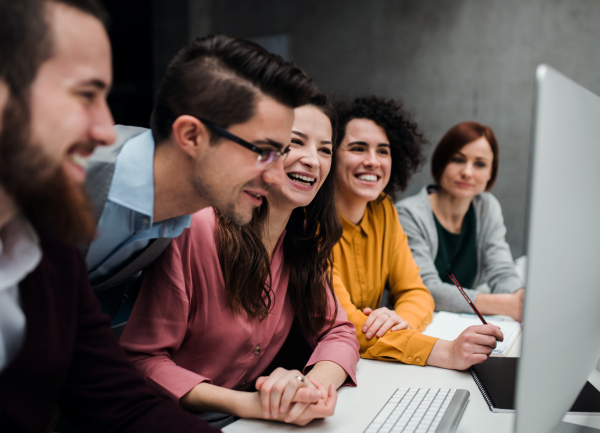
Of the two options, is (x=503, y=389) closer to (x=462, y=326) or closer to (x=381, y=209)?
(x=462, y=326)

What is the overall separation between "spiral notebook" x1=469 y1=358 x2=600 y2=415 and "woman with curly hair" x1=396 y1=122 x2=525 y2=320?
99 centimetres

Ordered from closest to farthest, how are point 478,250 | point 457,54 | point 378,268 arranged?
point 378,268
point 478,250
point 457,54

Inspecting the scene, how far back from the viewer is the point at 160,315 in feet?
3.34

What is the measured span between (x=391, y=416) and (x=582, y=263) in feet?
1.41

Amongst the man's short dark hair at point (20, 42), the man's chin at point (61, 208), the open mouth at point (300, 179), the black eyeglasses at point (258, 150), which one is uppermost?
the man's short dark hair at point (20, 42)

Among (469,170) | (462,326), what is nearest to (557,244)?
(462,326)

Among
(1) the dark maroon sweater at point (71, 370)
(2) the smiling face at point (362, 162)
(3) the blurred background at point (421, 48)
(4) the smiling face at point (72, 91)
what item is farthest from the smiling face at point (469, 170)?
(4) the smiling face at point (72, 91)

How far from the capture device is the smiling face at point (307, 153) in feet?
4.24

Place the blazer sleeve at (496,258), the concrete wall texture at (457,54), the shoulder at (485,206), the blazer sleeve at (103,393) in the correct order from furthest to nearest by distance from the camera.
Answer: the concrete wall texture at (457,54), the shoulder at (485,206), the blazer sleeve at (496,258), the blazer sleeve at (103,393)

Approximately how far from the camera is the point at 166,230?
1.00 meters

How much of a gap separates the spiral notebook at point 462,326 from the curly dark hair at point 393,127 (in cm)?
63

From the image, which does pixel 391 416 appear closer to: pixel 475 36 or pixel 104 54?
pixel 104 54

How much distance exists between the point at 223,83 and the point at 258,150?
14 centimetres

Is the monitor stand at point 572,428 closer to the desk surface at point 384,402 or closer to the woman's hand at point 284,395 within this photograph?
the desk surface at point 384,402
